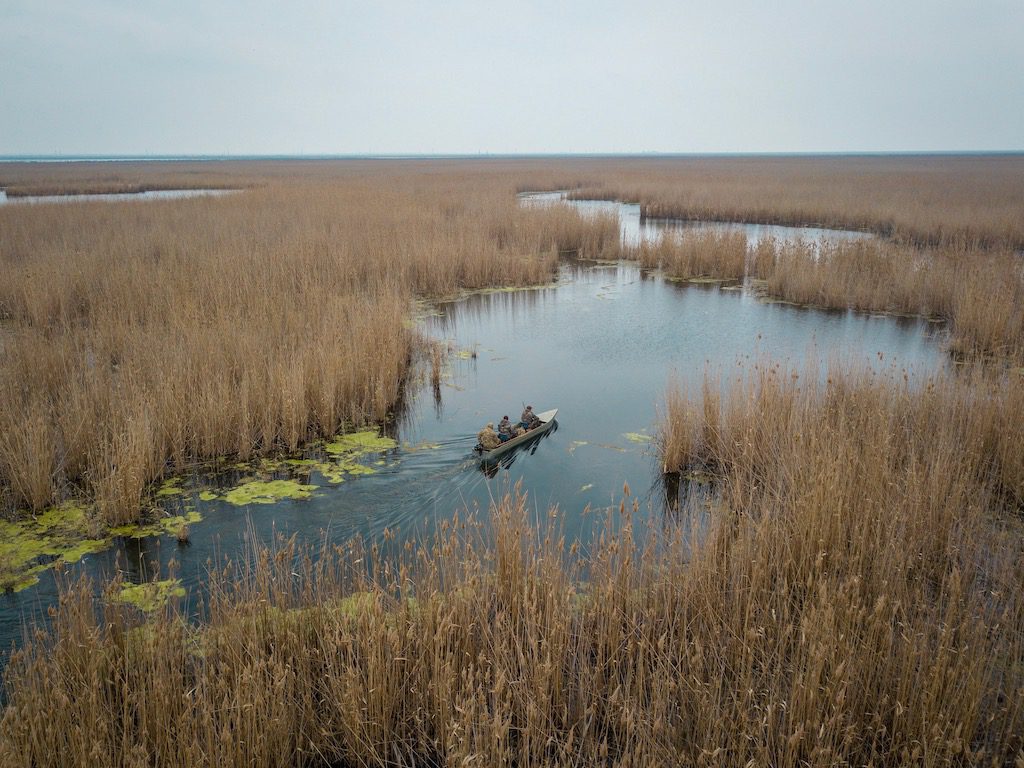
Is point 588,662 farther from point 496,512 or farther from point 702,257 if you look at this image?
point 702,257

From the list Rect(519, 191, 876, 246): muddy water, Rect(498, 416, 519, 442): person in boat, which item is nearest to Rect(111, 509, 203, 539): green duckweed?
Rect(498, 416, 519, 442): person in boat

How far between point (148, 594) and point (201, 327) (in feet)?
18.8

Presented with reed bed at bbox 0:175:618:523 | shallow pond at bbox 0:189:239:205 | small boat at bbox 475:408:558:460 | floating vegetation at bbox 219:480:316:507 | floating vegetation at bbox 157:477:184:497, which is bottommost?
floating vegetation at bbox 219:480:316:507

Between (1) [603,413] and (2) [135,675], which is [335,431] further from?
(2) [135,675]

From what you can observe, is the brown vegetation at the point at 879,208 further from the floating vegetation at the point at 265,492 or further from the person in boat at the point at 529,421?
the floating vegetation at the point at 265,492

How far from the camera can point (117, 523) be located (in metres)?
5.52

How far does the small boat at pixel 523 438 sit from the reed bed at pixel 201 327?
182 cm

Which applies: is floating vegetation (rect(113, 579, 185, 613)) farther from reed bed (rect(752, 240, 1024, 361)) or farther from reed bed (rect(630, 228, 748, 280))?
reed bed (rect(630, 228, 748, 280))

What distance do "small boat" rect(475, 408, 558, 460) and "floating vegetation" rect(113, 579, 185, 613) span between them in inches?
124

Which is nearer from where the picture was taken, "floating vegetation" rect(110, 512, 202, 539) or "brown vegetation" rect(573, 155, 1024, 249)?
"floating vegetation" rect(110, 512, 202, 539)

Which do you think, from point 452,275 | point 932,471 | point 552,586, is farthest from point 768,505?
point 452,275

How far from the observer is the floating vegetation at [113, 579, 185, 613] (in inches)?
168

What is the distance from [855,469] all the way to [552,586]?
9.35 feet

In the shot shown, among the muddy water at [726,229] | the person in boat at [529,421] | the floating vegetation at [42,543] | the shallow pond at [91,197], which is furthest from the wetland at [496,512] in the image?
the shallow pond at [91,197]
